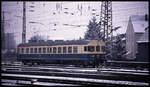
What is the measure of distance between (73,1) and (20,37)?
12956 mm

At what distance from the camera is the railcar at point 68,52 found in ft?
61.9

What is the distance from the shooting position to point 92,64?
18.7 meters

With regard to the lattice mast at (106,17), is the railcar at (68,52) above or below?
below

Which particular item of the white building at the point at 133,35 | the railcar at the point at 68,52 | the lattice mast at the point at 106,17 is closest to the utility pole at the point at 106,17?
the lattice mast at the point at 106,17

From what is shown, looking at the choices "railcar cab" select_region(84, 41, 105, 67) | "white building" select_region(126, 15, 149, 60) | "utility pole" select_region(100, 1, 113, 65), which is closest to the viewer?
"utility pole" select_region(100, 1, 113, 65)

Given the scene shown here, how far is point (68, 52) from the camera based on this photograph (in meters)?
19.6

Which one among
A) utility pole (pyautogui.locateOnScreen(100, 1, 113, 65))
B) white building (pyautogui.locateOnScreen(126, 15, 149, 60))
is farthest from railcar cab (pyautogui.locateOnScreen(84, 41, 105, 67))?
white building (pyautogui.locateOnScreen(126, 15, 149, 60))

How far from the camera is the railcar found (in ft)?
61.9

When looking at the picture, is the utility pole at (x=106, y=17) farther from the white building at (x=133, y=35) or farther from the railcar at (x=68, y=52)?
the white building at (x=133, y=35)

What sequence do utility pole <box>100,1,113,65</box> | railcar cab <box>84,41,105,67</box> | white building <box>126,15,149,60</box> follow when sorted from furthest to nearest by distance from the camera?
1. white building <box>126,15,149,60</box>
2. railcar cab <box>84,41,105,67</box>
3. utility pole <box>100,1,113,65</box>

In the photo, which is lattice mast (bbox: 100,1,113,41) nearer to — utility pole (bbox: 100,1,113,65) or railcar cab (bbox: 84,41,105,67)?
utility pole (bbox: 100,1,113,65)

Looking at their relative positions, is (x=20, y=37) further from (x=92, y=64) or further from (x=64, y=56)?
(x=92, y=64)

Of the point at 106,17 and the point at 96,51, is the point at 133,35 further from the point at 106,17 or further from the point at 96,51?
the point at 106,17

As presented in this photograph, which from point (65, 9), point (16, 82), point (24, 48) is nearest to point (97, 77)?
point (16, 82)
